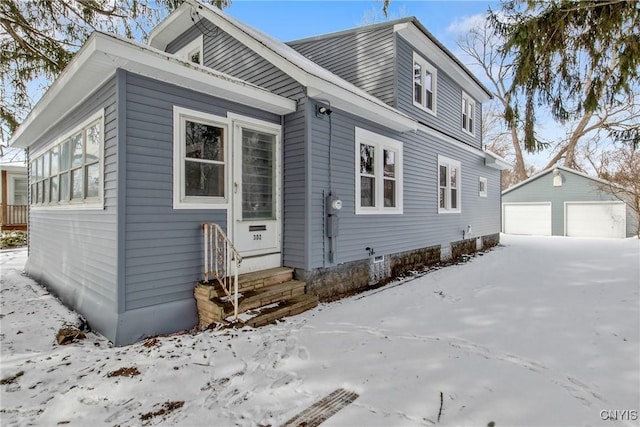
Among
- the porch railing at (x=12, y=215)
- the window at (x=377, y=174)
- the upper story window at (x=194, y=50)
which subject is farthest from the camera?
the porch railing at (x=12, y=215)

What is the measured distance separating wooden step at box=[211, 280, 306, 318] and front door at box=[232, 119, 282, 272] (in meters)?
0.55

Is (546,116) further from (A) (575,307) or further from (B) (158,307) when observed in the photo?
(B) (158,307)

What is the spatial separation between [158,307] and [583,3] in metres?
6.61

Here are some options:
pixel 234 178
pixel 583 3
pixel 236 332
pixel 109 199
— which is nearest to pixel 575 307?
pixel 583 3

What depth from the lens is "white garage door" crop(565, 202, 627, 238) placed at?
1648 cm

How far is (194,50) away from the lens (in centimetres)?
787

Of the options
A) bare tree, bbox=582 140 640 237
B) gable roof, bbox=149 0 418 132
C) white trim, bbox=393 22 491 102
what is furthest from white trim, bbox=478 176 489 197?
bare tree, bbox=582 140 640 237

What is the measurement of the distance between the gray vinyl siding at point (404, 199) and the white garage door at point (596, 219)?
869 cm

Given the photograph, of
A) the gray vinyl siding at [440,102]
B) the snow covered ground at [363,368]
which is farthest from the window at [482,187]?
the snow covered ground at [363,368]

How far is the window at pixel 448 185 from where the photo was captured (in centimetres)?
963

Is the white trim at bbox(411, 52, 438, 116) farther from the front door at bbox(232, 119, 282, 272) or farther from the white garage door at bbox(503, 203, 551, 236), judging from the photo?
the white garage door at bbox(503, 203, 551, 236)

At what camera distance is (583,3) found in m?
4.31

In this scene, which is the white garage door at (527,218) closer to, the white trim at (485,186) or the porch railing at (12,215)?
the white trim at (485,186)

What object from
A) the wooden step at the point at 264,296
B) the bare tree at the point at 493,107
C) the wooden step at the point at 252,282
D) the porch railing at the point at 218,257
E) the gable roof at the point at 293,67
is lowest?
the wooden step at the point at 264,296
